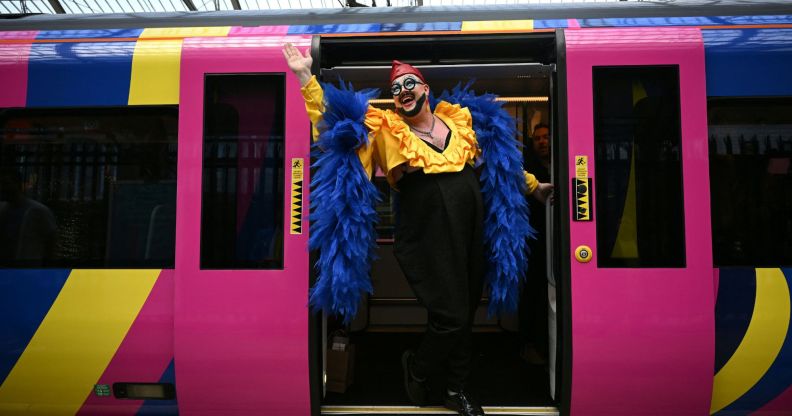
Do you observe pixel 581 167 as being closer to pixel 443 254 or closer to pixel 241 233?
pixel 443 254

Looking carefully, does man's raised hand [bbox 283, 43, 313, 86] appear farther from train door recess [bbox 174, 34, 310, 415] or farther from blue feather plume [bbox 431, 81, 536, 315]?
blue feather plume [bbox 431, 81, 536, 315]

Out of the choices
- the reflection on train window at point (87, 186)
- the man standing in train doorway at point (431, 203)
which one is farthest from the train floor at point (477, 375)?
the reflection on train window at point (87, 186)

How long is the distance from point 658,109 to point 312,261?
2.08m

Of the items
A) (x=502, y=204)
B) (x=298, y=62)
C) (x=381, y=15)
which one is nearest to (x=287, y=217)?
(x=298, y=62)

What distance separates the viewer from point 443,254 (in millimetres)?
2496

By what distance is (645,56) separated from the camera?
2.49 meters

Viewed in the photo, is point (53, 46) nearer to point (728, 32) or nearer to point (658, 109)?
point (658, 109)

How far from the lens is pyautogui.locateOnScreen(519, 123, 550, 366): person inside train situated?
3.45 metres

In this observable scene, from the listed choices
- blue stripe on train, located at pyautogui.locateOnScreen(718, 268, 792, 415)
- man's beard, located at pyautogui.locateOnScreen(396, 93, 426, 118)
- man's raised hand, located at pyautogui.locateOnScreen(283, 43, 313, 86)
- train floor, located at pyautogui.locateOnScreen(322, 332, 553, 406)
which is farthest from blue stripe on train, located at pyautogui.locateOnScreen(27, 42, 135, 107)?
blue stripe on train, located at pyautogui.locateOnScreen(718, 268, 792, 415)

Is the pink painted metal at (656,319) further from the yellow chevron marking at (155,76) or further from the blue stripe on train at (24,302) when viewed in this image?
the blue stripe on train at (24,302)

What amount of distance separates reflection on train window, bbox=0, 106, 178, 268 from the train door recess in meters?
0.20

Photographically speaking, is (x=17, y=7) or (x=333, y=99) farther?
(x=17, y=7)

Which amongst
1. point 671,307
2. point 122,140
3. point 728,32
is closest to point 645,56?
point 728,32

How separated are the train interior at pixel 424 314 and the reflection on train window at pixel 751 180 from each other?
939 millimetres
